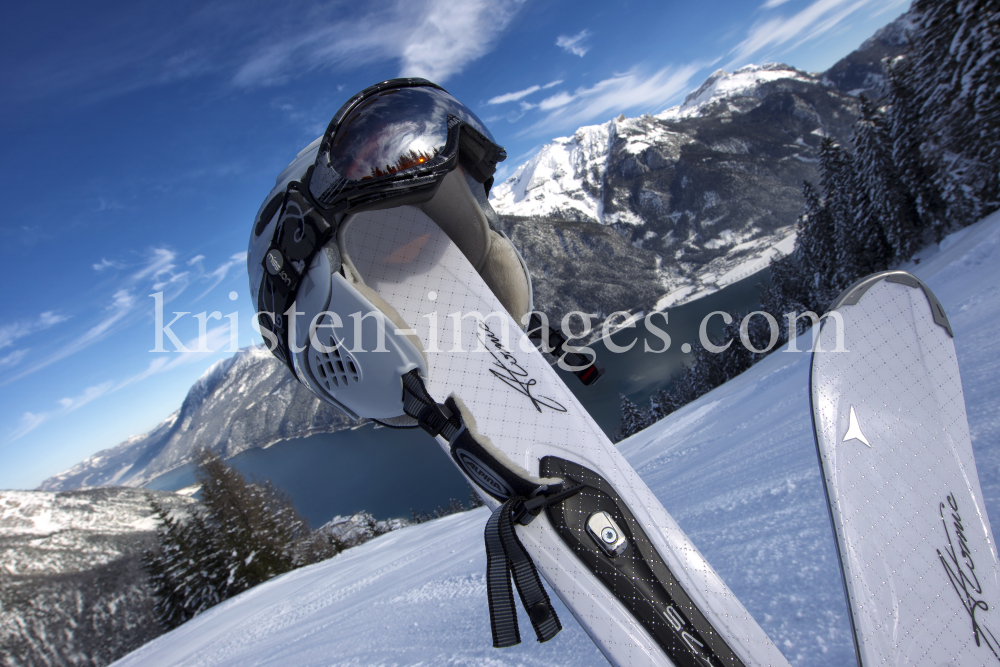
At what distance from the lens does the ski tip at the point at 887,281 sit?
1.51 meters

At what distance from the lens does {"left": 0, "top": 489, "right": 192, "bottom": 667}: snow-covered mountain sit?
29828 mm

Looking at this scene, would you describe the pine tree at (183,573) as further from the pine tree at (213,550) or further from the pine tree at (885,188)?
the pine tree at (885,188)

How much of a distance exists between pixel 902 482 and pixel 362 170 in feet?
6.51

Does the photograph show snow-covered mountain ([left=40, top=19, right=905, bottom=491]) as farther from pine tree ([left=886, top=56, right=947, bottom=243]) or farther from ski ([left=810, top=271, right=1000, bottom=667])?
ski ([left=810, top=271, right=1000, bottom=667])

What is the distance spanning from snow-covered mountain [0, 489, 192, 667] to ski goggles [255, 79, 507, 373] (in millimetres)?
26371

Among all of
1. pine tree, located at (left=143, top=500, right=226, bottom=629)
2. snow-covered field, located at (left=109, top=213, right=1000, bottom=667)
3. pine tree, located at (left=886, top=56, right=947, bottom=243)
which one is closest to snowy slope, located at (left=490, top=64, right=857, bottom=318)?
pine tree, located at (left=886, top=56, right=947, bottom=243)

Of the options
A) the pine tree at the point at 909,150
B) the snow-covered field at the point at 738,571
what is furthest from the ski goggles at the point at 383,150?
the pine tree at the point at 909,150

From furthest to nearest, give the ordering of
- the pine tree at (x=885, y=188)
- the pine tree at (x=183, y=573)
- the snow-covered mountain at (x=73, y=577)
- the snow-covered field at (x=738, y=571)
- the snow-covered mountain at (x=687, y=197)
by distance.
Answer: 1. the snow-covered mountain at (x=687, y=197)
2. the snow-covered mountain at (x=73, y=577)
3. the pine tree at (x=885, y=188)
4. the pine tree at (x=183, y=573)
5. the snow-covered field at (x=738, y=571)

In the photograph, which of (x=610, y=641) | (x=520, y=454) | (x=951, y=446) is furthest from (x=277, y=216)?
(x=951, y=446)

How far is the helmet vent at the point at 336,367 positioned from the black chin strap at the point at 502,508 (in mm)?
206

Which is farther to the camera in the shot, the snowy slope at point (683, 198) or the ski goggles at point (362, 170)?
the snowy slope at point (683, 198)

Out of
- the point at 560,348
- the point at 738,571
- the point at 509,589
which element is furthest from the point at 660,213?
the point at 509,589

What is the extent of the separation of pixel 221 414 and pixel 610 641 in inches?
8616

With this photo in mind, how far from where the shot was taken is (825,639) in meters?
1.11
